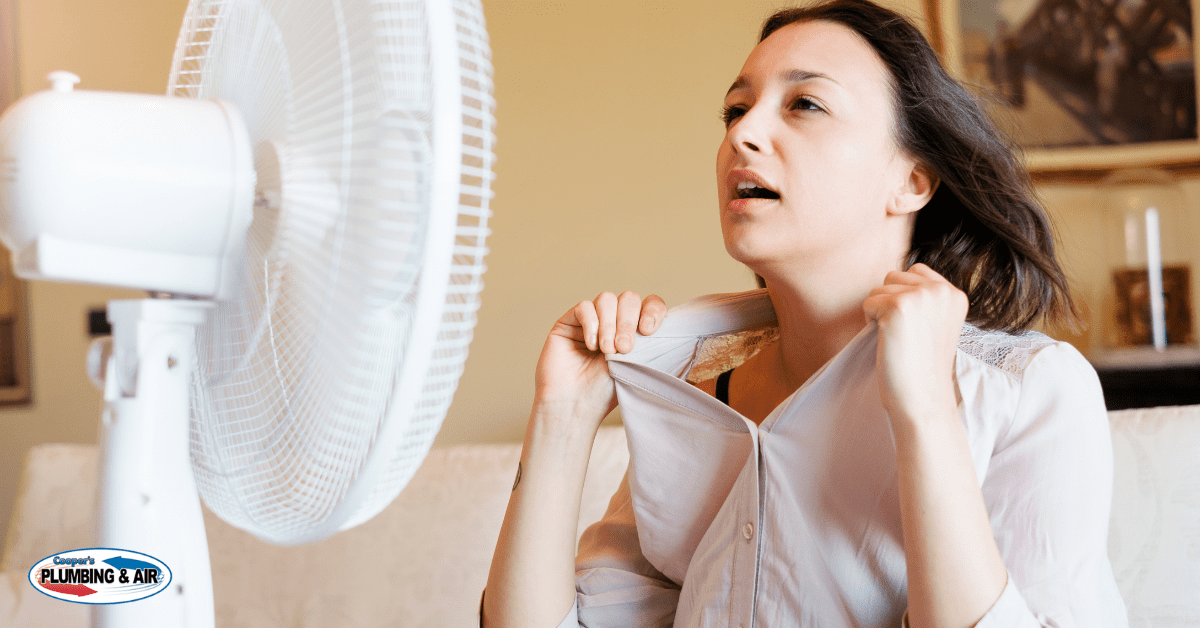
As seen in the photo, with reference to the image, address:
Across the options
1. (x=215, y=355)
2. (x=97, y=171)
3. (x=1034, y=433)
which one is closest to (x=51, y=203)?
(x=97, y=171)

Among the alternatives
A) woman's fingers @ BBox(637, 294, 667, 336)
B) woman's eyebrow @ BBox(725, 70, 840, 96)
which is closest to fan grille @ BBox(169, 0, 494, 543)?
woman's fingers @ BBox(637, 294, 667, 336)

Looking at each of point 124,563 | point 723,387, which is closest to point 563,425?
point 723,387

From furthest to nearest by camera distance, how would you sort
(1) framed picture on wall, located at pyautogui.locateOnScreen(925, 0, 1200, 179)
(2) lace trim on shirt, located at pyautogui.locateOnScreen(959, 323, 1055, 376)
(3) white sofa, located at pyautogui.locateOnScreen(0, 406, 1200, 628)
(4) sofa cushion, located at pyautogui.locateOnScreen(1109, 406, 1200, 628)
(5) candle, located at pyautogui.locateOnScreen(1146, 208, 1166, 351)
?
(1) framed picture on wall, located at pyautogui.locateOnScreen(925, 0, 1200, 179) → (5) candle, located at pyautogui.locateOnScreen(1146, 208, 1166, 351) → (3) white sofa, located at pyautogui.locateOnScreen(0, 406, 1200, 628) → (4) sofa cushion, located at pyautogui.locateOnScreen(1109, 406, 1200, 628) → (2) lace trim on shirt, located at pyautogui.locateOnScreen(959, 323, 1055, 376)

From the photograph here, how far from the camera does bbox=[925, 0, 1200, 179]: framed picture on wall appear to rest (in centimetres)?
242

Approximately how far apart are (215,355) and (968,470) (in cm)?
66

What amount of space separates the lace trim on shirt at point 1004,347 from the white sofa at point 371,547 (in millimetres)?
493

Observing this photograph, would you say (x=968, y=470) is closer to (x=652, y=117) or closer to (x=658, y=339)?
(x=658, y=339)

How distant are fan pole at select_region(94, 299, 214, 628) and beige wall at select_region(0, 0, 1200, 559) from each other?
1.81m

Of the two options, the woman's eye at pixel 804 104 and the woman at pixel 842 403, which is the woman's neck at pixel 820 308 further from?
the woman's eye at pixel 804 104

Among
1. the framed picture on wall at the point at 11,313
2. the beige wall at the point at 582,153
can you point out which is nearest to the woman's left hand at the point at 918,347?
the beige wall at the point at 582,153

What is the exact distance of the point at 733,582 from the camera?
92 cm

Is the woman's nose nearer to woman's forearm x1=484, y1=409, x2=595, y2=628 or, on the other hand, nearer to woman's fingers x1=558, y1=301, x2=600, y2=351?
woman's fingers x1=558, y1=301, x2=600, y2=351

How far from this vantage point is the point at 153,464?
631 millimetres

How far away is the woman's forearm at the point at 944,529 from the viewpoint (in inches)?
29.2
